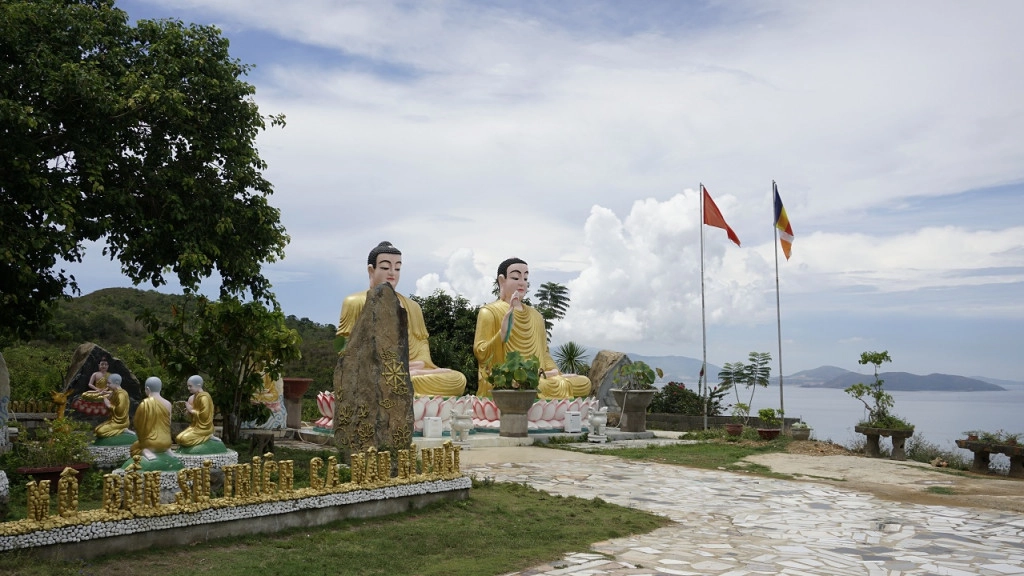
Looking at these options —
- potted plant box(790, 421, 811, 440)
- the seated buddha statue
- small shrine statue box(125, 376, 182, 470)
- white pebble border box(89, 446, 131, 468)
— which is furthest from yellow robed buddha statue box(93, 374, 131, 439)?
potted plant box(790, 421, 811, 440)

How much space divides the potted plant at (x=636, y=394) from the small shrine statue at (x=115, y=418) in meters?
11.9

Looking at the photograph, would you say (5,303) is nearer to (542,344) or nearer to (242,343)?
(242,343)

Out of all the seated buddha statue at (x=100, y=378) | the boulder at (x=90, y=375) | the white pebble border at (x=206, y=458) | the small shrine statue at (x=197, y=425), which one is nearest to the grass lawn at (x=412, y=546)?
the white pebble border at (x=206, y=458)

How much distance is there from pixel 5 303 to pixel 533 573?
9.83 m

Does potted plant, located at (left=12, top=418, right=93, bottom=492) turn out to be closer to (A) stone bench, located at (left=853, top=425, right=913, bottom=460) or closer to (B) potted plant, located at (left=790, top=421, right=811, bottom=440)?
(A) stone bench, located at (left=853, top=425, right=913, bottom=460)

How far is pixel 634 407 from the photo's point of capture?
20625mm

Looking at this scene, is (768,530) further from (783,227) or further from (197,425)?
(783,227)

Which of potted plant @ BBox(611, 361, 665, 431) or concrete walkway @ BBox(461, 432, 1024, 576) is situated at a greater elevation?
potted plant @ BBox(611, 361, 665, 431)

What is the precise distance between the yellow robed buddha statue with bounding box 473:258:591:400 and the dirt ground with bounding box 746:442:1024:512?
232 inches

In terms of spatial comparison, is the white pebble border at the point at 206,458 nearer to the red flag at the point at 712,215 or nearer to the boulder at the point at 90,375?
the boulder at the point at 90,375

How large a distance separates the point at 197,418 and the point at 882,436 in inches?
535

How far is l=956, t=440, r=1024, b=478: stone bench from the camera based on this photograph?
1502 cm

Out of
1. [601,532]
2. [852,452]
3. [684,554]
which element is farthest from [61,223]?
[852,452]

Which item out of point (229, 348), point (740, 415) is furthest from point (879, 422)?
point (229, 348)
